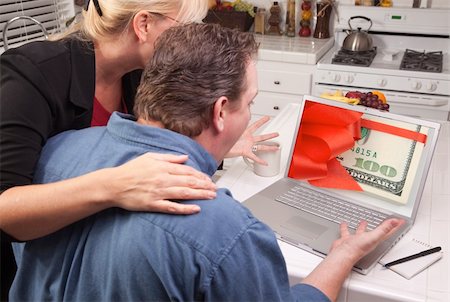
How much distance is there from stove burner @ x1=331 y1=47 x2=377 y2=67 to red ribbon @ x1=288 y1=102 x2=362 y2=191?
180 centimetres

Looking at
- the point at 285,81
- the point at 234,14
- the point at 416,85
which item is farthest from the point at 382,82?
the point at 234,14

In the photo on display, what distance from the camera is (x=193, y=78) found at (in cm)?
79

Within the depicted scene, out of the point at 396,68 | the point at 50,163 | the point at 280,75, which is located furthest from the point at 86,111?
the point at 396,68

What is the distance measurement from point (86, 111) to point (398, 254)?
862 millimetres

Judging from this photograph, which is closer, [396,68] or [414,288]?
[414,288]

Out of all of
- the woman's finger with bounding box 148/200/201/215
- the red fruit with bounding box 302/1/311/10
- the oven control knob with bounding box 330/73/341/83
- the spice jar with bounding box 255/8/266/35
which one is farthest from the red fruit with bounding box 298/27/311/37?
the woman's finger with bounding box 148/200/201/215

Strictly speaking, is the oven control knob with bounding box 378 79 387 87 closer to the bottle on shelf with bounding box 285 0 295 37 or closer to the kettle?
the kettle

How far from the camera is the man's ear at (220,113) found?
797 mm

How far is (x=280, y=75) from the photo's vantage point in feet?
10.3

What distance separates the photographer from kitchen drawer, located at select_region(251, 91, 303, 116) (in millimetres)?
3203

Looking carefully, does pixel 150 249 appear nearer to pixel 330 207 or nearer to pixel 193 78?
pixel 193 78

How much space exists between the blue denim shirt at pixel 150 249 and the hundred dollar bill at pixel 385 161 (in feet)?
1.65

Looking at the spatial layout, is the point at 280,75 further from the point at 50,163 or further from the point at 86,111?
the point at 50,163

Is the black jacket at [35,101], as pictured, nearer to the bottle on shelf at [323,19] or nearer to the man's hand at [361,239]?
the man's hand at [361,239]
